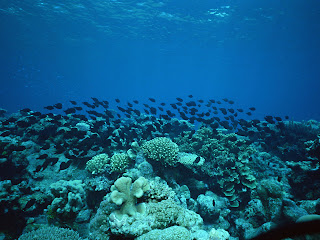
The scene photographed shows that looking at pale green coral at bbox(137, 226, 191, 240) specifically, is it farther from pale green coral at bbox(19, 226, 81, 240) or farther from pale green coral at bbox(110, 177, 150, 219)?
pale green coral at bbox(19, 226, 81, 240)

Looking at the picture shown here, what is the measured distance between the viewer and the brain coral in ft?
24.3

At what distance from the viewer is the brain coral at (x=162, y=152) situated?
24.3 ft

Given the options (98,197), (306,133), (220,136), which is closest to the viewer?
(98,197)

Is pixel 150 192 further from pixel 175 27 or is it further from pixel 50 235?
pixel 175 27

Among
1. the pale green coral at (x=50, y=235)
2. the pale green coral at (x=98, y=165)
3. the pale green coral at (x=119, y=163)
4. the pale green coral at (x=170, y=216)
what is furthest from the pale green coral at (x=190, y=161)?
the pale green coral at (x=50, y=235)

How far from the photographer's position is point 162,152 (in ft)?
24.3

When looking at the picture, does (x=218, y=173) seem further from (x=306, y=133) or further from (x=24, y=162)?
(x=306, y=133)

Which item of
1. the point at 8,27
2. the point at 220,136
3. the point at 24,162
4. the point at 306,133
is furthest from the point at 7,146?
the point at 8,27

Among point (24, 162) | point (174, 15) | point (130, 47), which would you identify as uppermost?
point (174, 15)

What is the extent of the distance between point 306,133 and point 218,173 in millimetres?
11898

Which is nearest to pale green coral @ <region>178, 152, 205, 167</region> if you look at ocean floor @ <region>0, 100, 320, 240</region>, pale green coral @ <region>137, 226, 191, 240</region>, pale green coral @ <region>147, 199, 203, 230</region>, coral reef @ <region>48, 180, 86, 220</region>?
ocean floor @ <region>0, 100, 320, 240</region>

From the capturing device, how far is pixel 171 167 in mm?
7891

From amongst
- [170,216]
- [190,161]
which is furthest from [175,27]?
[170,216]

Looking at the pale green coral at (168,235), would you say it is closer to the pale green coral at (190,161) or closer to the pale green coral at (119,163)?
the pale green coral at (119,163)
